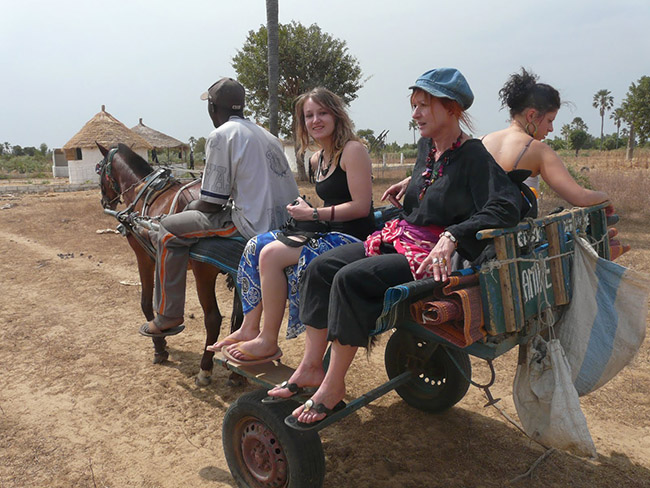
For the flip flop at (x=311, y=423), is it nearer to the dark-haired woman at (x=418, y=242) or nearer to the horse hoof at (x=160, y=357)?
the dark-haired woman at (x=418, y=242)

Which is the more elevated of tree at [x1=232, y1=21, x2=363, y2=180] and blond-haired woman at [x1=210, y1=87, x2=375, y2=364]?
tree at [x1=232, y1=21, x2=363, y2=180]

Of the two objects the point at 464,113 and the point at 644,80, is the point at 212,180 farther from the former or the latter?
the point at 644,80

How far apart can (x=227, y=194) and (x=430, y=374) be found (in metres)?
2.09

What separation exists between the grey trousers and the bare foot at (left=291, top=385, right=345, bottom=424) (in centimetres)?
173

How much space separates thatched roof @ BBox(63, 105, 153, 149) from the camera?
25141mm

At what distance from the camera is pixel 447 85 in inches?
99.7

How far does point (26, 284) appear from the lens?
25.5 feet

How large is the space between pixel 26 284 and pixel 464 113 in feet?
24.9

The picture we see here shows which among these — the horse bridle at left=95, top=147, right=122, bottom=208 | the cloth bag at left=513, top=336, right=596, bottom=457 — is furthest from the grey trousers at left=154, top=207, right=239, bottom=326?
the cloth bag at left=513, top=336, right=596, bottom=457

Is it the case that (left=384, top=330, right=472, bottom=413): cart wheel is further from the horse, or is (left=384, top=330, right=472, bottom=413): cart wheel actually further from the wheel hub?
the horse

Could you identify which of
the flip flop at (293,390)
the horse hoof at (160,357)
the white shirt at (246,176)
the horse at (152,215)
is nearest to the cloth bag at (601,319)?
the flip flop at (293,390)

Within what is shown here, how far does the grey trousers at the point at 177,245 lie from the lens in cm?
384

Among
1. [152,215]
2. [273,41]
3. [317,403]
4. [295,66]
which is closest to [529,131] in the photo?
[317,403]

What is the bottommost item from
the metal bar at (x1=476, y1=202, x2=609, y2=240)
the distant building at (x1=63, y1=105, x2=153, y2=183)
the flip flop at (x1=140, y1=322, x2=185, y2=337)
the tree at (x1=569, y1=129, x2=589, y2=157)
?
the flip flop at (x1=140, y1=322, x2=185, y2=337)
